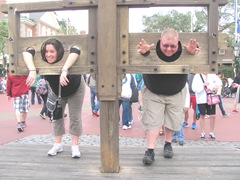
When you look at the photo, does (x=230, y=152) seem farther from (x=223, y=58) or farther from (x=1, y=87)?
(x=1, y=87)

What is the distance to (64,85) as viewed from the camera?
11.0ft

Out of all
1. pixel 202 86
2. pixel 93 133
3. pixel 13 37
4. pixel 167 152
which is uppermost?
pixel 13 37

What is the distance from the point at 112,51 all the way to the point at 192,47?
0.82 meters

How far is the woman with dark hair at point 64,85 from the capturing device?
329 cm

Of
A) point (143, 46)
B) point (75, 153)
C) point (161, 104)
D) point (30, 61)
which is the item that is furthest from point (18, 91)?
point (143, 46)

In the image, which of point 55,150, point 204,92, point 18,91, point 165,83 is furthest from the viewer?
point 18,91

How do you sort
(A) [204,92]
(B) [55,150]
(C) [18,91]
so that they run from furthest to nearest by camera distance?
(C) [18,91] < (A) [204,92] < (B) [55,150]

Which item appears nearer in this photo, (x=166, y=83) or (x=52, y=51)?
(x=52, y=51)

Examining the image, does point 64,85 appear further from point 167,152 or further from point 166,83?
point 167,152

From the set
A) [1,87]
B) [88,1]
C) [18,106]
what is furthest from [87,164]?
[1,87]

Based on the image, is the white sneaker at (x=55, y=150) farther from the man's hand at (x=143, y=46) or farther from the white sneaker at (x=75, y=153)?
the man's hand at (x=143, y=46)

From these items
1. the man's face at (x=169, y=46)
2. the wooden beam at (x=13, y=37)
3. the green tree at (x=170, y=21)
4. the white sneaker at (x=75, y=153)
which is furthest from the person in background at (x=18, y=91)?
the green tree at (x=170, y=21)

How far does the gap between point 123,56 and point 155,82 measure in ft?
1.85

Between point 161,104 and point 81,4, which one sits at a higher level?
point 81,4
